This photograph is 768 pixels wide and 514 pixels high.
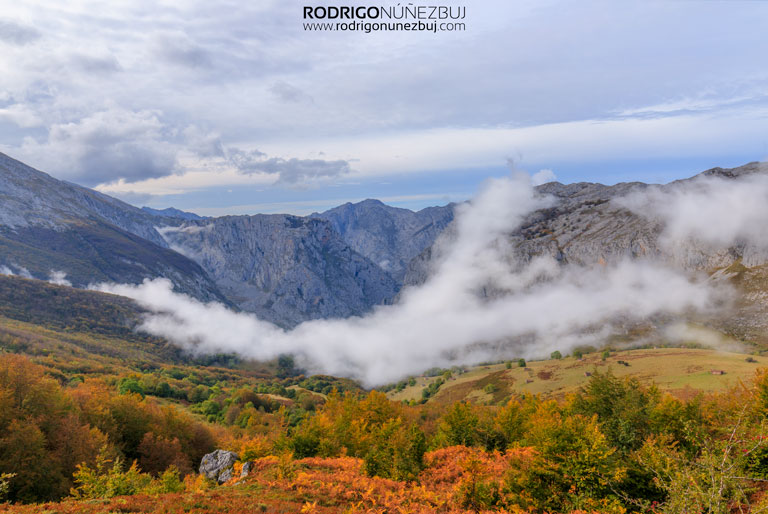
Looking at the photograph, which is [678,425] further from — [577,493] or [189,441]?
[189,441]

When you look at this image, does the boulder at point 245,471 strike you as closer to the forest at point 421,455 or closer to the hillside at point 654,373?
the forest at point 421,455

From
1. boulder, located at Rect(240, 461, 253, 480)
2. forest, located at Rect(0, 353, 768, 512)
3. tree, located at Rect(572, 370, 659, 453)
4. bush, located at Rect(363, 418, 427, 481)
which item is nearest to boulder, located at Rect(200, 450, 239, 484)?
forest, located at Rect(0, 353, 768, 512)

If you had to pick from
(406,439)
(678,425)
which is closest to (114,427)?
(406,439)

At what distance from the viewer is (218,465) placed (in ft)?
134

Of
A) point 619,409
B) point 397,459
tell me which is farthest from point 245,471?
point 619,409

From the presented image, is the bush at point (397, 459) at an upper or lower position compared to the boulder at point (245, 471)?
lower

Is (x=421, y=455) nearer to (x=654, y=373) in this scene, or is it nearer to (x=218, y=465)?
(x=218, y=465)

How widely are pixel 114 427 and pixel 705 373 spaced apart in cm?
16250

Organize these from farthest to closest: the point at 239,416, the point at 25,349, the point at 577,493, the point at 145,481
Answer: the point at 25,349 < the point at 239,416 < the point at 145,481 < the point at 577,493

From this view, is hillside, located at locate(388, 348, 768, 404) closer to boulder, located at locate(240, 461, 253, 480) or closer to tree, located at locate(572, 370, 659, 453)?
tree, located at locate(572, 370, 659, 453)

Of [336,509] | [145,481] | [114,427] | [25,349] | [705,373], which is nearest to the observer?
[336,509]

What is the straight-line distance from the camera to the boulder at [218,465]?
38562 millimetres

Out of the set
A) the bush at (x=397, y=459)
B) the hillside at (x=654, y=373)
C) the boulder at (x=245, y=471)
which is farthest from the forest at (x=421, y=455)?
the hillside at (x=654, y=373)

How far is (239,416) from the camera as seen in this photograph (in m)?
101
